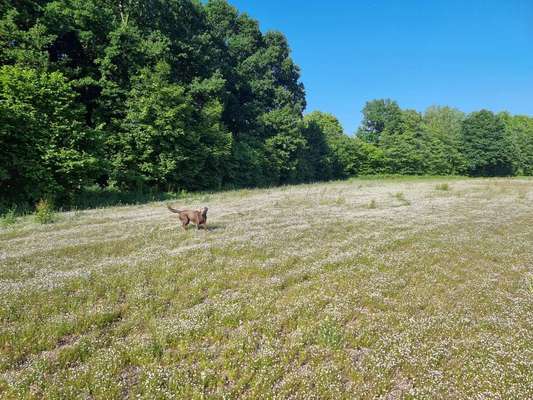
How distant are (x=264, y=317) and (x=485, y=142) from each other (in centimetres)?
10960

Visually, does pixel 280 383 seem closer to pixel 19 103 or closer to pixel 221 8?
pixel 19 103

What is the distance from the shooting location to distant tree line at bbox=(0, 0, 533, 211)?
78.1 feet

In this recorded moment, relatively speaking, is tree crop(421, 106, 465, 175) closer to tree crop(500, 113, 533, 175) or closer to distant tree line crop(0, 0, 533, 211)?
tree crop(500, 113, 533, 175)

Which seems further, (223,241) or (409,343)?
(223,241)

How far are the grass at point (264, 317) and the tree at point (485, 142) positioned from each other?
96456 millimetres

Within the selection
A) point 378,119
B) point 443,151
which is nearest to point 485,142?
point 443,151

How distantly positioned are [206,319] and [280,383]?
234 cm

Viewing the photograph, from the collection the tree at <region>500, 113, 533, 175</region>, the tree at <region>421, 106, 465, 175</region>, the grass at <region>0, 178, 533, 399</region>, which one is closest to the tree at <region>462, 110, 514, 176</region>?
the tree at <region>421, 106, 465, 175</region>

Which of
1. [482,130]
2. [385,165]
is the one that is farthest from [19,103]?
[482,130]

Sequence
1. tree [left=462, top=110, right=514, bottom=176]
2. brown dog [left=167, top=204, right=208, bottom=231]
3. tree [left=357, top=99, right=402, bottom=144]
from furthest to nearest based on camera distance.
→ tree [left=357, top=99, right=402, bottom=144] → tree [left=462, top=110, right=514, bottom=176] → brown dog [left=167, top=204, right=208, bottom=231]

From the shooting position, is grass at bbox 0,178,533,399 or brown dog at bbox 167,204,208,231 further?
brown dog at bbox 167,204,208,231

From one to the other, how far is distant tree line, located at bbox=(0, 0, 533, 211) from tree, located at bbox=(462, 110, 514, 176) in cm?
4410

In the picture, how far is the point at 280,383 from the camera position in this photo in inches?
187

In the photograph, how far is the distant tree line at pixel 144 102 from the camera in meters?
23.8
